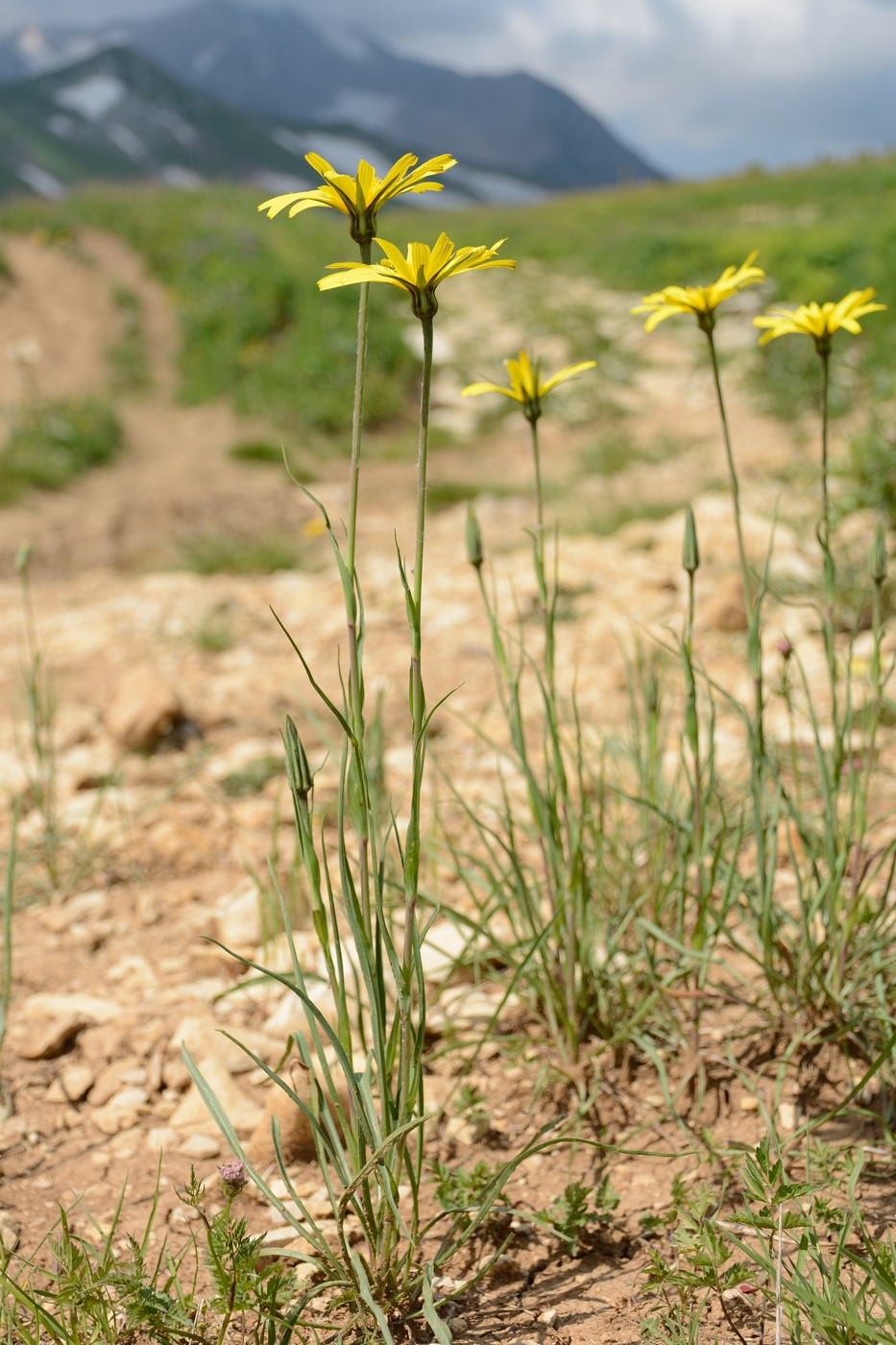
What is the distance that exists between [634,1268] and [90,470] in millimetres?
5730

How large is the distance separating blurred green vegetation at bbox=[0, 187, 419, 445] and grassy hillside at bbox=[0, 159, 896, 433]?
0.01m

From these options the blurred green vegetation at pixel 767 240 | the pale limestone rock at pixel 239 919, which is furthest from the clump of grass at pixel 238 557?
A: the blurred green vegetation at pixel 767 240

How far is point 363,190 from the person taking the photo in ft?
2.83

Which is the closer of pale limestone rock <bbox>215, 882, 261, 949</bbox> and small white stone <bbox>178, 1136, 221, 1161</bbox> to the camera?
small white stone <bbox>178, 1136, 221, 1161</bbox>

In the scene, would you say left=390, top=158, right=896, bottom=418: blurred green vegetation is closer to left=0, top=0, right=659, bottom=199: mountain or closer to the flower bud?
the flower bud

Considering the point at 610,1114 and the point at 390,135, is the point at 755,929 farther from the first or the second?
the point at 390,135

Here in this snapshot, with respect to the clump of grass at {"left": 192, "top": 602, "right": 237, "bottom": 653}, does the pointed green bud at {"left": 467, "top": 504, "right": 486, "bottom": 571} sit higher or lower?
higher

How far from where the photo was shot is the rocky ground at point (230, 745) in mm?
1339

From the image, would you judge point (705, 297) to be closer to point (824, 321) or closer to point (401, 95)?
point (824, 321)

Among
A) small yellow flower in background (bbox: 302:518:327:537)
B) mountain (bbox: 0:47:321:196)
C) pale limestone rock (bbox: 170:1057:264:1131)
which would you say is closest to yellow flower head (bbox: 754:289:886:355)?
small yellow flower in background (bbox: 302:518:327:537)

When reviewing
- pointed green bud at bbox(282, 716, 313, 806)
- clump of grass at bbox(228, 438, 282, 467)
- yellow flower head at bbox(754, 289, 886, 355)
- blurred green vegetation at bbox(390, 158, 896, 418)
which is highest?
blurred green vegetation at bbox(390, 158, 896, 418)

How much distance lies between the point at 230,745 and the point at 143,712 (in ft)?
Result: 0.86

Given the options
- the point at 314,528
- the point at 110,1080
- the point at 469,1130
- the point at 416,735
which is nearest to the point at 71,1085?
the point at 110,1080

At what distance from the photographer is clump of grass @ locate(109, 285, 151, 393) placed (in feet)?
24.6
